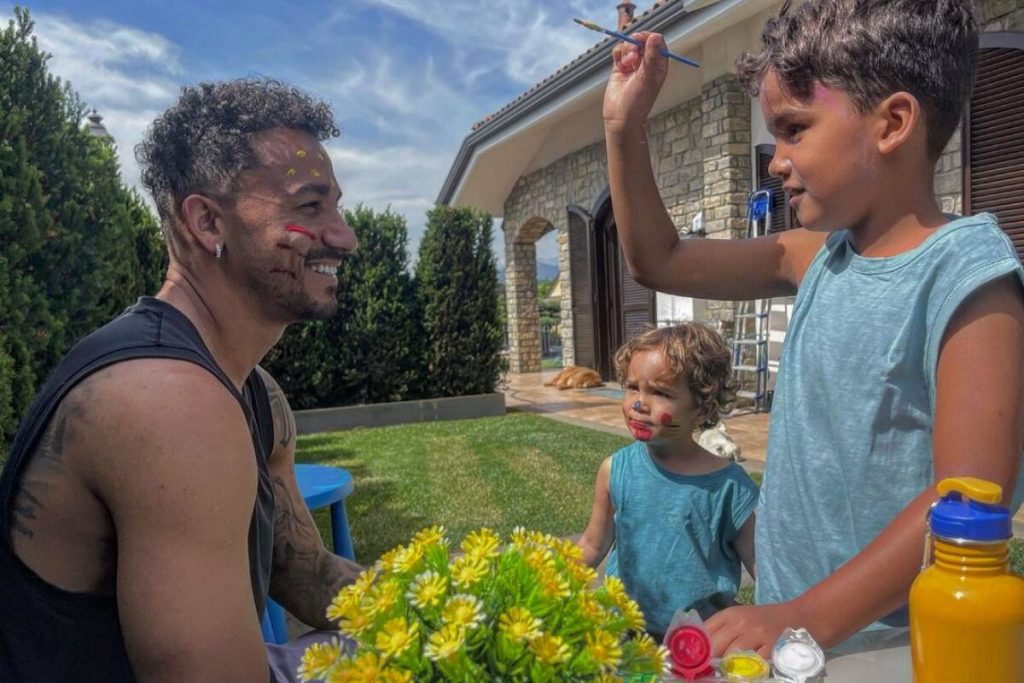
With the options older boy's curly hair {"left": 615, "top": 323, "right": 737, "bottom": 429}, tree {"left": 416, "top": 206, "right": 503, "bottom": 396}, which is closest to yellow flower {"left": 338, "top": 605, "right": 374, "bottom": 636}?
older boy's curly hair {"left": 615, "top": 323, "right": 737, "bottom": 429}

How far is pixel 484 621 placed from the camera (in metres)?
0.68

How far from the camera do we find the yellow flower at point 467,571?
712 millimetres

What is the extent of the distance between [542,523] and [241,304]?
348cm

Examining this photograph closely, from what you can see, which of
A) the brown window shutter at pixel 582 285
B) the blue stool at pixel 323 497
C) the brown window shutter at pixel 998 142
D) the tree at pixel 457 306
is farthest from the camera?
the brown window shutter at pixel 582 285

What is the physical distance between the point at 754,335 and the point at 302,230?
8767mm

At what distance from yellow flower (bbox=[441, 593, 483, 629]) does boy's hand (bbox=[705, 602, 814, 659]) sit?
1.37 feet

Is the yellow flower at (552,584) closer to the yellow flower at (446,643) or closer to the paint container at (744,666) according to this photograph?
the yellow flower at (446,643)

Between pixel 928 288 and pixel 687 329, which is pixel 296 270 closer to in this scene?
pixel 928 288

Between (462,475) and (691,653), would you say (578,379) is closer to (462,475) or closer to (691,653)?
(462,475)

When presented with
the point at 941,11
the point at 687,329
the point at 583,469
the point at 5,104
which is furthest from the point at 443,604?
the point at 5,104

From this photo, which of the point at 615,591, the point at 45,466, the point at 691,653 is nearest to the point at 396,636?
the point at 615,591

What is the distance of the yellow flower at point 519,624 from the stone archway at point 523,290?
50.2ft

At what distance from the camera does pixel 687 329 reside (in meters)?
2.25

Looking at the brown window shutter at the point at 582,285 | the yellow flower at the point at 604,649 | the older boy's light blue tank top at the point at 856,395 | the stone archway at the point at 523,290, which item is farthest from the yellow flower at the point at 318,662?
the stone archway at the point at 523,290
